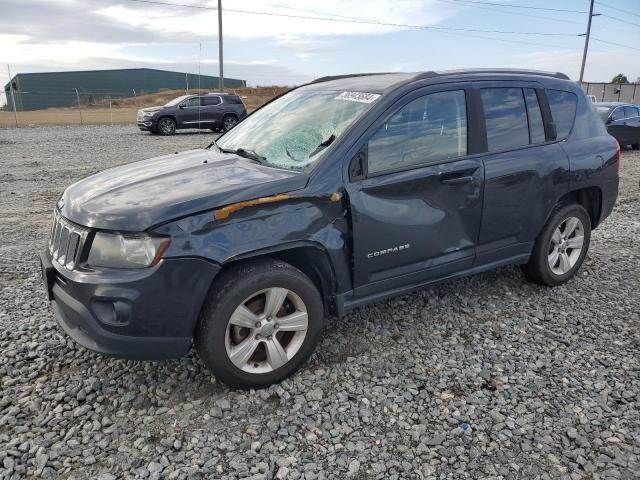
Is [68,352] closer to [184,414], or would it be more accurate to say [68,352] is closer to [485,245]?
[184,414]

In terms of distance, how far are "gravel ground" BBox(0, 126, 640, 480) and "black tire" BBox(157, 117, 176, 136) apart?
53.8 feet

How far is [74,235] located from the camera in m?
2.89

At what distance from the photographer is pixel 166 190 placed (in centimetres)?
300

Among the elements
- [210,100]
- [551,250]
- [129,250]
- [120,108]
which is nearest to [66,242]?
[129,250]

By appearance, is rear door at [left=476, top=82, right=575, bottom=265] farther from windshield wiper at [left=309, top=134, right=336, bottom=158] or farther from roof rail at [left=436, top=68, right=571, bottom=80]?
windshield wiper at [left=309, top=134, right=336, bottom=158]

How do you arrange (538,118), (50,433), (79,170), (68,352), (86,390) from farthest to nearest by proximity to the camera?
(79,170) < (538,118) < (68,352) < (86,390) < (50,433)

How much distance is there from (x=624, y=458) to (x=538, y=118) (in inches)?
107

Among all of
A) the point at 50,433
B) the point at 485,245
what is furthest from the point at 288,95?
the point at 50,433

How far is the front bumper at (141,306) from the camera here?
2.65m

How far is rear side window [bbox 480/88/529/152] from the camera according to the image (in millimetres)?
3916

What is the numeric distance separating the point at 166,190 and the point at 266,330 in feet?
3.34

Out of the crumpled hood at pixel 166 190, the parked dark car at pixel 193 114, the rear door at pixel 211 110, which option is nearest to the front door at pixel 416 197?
the crumpled hood at pixel 166 190

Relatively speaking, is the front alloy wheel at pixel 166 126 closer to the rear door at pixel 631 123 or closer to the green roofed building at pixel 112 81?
the rear door at pixel 631 123

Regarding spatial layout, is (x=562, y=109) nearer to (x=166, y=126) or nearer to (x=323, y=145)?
(x=323, y=145)
